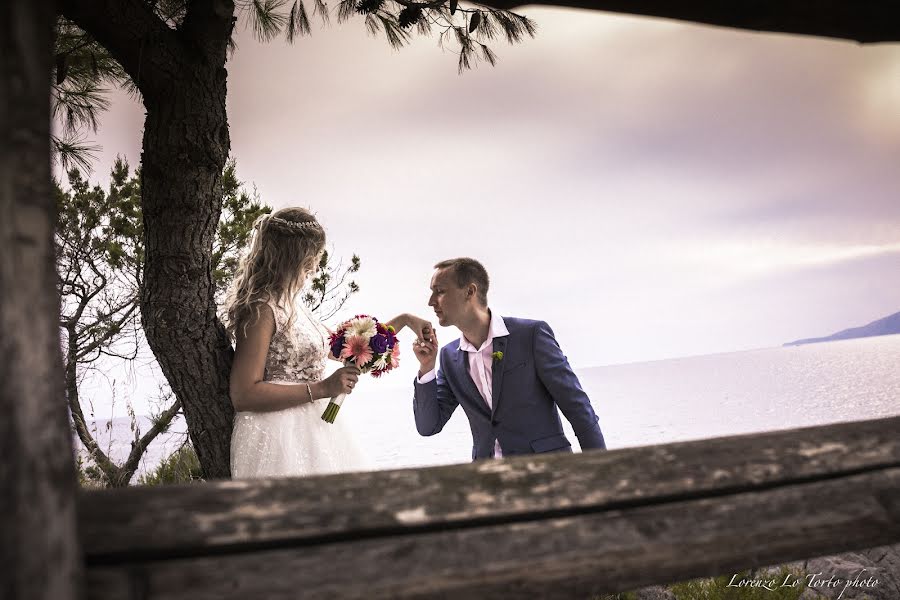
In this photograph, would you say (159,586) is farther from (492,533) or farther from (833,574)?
(833,574)

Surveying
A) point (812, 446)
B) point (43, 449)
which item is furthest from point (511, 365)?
point (43, 449)

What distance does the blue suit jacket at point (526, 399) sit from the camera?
385 centimetres

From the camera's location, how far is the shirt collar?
13.6 ft

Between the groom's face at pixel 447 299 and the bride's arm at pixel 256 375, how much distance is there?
1.43 m

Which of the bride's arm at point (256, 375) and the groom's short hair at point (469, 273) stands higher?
the groom's short hair at point (469, 273)

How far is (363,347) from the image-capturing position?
140 inches

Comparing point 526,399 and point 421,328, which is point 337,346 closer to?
point 421,328

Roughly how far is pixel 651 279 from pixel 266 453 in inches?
4778

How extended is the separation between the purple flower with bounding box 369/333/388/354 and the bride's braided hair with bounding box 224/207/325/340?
1.62 ft

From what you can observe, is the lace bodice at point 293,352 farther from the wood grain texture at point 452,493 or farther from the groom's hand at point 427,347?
the wood grain texture at point 452,493

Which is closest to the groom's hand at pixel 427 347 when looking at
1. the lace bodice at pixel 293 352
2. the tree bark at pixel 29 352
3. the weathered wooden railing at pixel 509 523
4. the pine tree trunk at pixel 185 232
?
the lace bodice at pixel 293 352

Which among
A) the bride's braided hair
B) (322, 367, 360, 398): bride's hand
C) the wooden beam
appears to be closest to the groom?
(322, 367, 360, 398): bride's hand

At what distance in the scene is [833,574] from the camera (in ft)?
16.0

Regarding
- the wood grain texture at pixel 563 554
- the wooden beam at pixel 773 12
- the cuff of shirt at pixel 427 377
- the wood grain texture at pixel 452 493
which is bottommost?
the wood grain texture at pixel 563 554
